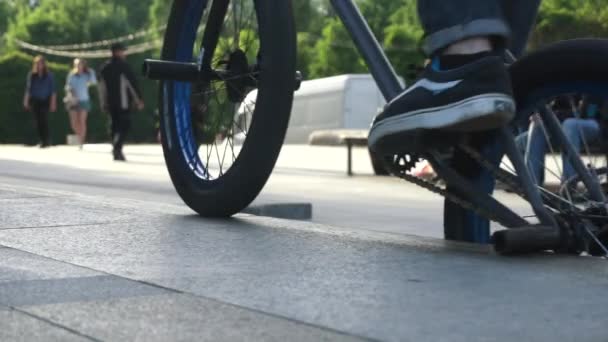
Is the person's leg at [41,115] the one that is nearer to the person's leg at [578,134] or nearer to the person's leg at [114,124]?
the person's leg at [114,124]

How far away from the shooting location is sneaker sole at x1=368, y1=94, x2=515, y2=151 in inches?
135

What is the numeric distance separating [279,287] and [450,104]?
2.37 ft

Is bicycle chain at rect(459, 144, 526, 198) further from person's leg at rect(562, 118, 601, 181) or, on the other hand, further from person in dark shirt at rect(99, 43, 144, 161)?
person in dark shirt at rect(99, 43, 144, 161)

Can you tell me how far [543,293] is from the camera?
297cm

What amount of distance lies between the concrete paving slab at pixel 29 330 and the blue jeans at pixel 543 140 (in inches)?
60.3

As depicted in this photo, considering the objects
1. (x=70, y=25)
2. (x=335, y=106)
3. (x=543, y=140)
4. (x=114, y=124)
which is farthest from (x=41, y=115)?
(x=70, y=25)

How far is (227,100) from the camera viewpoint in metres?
4.93

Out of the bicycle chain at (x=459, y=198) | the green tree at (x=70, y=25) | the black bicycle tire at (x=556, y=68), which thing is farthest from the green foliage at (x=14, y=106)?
the green tree at (x=70, y=25)

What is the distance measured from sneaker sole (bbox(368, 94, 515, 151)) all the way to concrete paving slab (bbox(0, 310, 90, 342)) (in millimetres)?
1243

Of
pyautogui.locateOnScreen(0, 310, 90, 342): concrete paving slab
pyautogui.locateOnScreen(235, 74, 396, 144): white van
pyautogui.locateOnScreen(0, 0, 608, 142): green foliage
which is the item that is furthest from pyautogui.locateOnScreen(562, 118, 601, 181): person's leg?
pyautogui.locateOnScreen(235, 74, 396, 144): white van

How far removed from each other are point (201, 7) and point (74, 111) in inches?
774

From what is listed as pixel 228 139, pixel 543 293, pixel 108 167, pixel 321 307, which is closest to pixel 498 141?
pixel 543 293

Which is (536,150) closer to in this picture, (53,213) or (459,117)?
(459,117)

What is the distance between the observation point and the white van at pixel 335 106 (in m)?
38.0
